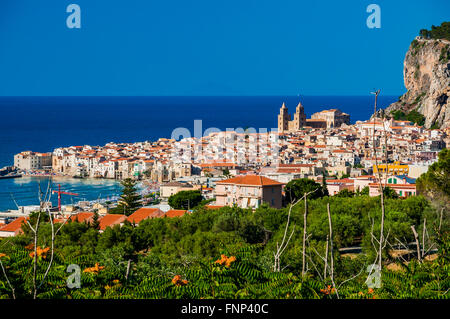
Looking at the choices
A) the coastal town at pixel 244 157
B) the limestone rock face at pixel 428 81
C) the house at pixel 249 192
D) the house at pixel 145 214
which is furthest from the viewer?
the limestone rock face at pixel 428 81

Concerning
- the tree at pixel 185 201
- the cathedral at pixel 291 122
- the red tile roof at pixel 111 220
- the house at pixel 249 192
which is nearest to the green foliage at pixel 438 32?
the cathedral at pixel 291 122

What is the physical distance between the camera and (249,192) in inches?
786

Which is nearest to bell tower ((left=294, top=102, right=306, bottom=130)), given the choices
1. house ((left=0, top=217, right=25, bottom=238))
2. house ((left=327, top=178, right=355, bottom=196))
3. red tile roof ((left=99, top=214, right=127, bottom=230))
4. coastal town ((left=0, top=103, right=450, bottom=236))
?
coastal town ((left=0, top=103, right=450, bottom=236))

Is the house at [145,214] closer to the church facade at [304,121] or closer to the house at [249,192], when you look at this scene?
the house at [249,192]

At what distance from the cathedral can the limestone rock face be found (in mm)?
11660

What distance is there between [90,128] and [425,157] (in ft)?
171

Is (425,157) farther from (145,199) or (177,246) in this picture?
(177,246)

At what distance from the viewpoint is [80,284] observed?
13.6 ft

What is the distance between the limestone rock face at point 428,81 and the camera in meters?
49.9

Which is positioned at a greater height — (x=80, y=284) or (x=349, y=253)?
(x=80, y=284)

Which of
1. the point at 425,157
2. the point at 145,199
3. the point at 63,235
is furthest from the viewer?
the point at 425,157

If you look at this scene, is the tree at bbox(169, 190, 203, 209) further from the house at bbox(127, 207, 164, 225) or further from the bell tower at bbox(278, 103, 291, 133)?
the bell tower at bbox(278, 103, 291, 133)

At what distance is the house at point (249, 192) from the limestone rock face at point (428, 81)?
33743 millimetres
